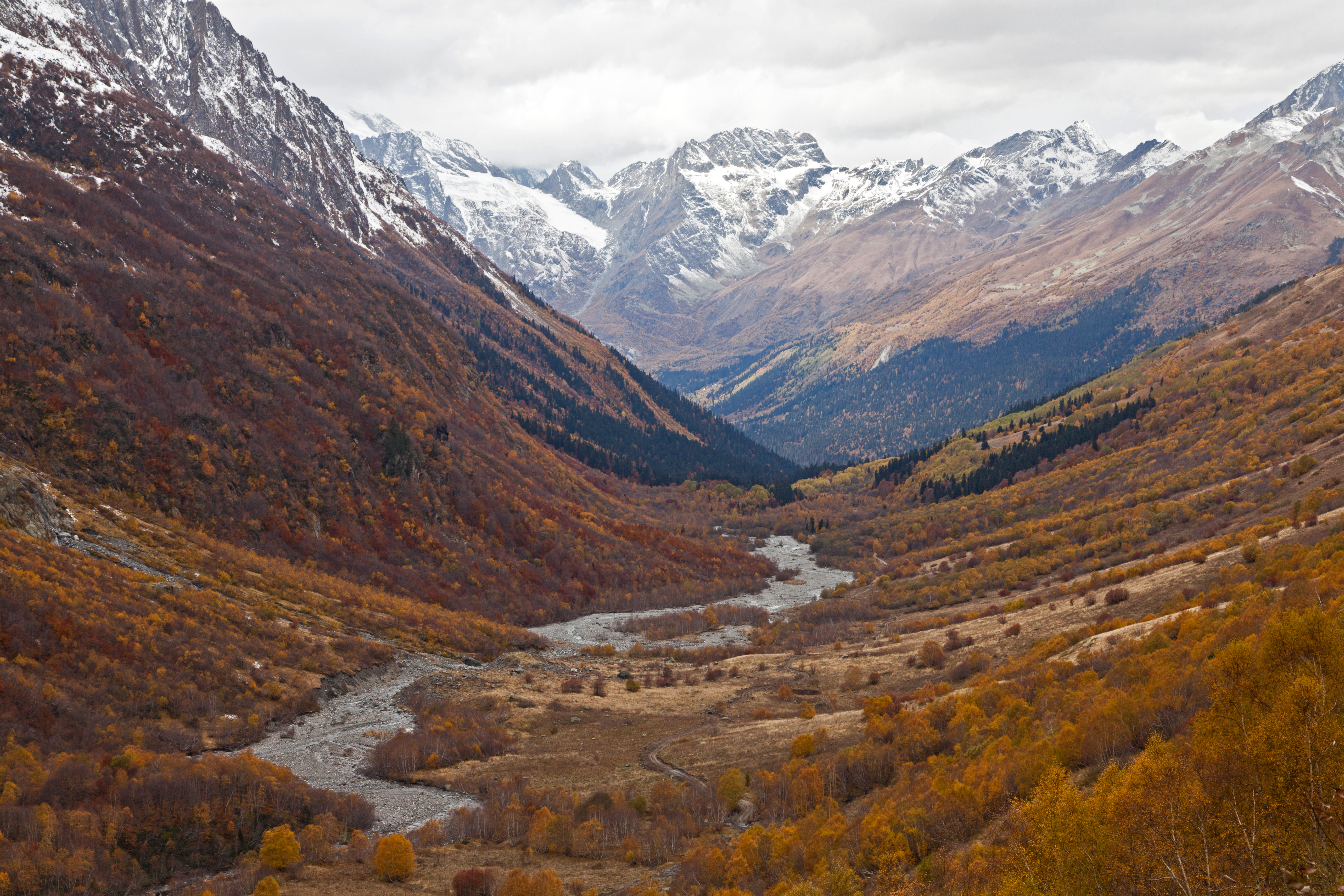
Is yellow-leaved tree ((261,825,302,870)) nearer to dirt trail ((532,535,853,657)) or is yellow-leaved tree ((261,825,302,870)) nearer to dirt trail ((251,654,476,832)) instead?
dirt trail ((251,654,476,832))

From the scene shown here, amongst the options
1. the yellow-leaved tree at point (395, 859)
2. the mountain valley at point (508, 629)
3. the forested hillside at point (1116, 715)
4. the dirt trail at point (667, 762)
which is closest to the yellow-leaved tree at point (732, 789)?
the mountain valley at point (508, 629)

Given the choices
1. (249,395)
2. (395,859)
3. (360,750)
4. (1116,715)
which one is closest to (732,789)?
(395,859)

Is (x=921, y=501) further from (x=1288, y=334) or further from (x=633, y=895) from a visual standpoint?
(x=633, y=895)

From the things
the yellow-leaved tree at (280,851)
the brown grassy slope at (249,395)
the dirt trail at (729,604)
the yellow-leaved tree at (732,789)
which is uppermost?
the brown grassy slope at (249,395)

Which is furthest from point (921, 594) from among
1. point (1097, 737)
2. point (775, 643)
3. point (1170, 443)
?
point (1097, 737)

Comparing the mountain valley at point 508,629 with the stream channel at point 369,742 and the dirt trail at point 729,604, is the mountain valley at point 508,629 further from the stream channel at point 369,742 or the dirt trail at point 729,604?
the dirt trail at point 729,604

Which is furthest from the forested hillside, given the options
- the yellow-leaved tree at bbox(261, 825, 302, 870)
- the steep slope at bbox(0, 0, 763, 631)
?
the steep slope at bbox(0, 0, 763, 631)
